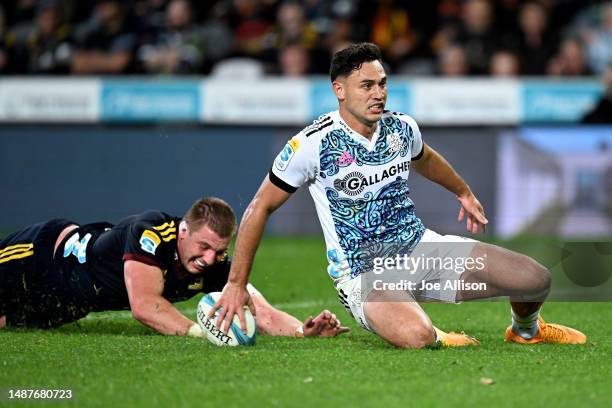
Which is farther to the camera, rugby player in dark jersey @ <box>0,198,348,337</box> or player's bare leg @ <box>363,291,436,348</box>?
rugby player in dark jersey @ <box>0,198,348,337</box>

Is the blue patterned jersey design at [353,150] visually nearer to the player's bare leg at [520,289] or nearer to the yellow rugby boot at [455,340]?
the player's bare leg at [520,289]

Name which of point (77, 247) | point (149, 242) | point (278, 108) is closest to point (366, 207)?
point (149, 242)

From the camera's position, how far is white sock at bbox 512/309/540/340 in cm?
706

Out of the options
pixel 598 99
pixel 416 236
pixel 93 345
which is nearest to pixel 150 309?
pixel 93 345

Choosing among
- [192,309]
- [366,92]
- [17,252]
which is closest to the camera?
[366,92]

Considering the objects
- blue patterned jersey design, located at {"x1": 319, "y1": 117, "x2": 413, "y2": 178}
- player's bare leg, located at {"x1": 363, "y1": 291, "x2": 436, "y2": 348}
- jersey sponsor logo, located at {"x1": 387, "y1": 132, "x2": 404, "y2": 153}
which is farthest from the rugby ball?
jersey sponsor logo, located at {"x1": 387, "y1": 132, "x2": 404, "y2": 153}

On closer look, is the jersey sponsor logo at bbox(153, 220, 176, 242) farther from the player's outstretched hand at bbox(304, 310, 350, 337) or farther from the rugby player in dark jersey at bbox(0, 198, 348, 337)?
the player's outstretched hand at bbox(304, 310, 350, 337)

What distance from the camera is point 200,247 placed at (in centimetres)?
702

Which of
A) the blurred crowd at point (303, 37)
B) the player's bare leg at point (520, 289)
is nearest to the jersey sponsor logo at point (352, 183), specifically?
the player's bare leg at point (520, 289)

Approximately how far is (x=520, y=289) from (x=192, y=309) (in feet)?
10.6

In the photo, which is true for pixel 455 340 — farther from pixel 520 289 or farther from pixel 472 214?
pixel 472 214

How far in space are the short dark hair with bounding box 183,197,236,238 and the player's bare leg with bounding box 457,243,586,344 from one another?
1475 millimetres

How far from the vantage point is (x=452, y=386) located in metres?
5.45

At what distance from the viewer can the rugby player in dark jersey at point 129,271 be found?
23.2 feet
